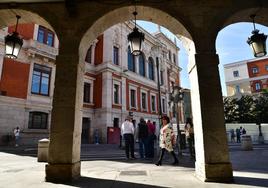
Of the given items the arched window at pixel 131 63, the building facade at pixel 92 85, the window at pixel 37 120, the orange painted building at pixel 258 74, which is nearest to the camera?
the building facade at pixel 92 85

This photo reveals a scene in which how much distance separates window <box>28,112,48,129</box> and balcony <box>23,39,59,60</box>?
17.8 feet

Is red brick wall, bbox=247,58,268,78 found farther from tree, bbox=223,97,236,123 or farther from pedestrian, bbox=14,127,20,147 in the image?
pedestrian, bbox=14,127,20,147

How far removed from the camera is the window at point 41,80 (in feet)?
61.9

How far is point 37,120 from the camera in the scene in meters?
18.4

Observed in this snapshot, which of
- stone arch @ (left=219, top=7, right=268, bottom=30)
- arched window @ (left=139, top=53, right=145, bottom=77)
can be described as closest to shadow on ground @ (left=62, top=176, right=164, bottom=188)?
stone arch @ (left=219, top=7, right=268, bottom=30)

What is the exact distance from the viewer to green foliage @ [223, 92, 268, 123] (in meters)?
29.3

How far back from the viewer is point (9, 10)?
5.14 metres

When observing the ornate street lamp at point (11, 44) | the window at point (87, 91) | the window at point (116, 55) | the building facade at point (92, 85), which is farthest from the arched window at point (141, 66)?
the ornate street lamp at point (11, 44)

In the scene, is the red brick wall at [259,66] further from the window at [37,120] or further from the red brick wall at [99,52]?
the window at [37,120]

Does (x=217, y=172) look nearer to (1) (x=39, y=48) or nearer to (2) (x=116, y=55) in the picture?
(1) (x=39, y=48)

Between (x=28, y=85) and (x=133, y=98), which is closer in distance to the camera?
(x=28, y=85)

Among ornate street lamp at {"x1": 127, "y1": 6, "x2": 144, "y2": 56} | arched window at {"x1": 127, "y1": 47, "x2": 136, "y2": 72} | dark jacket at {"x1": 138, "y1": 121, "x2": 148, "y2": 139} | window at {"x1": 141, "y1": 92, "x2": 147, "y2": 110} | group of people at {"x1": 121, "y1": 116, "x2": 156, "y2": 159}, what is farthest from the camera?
window at {"x1": 141, "y1": 92, "x2": 147, "y2": 110}

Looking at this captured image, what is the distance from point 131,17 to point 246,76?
45.9 m

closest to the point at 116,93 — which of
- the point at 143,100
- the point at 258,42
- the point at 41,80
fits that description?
the point at 143,100
